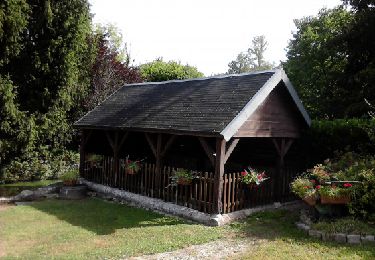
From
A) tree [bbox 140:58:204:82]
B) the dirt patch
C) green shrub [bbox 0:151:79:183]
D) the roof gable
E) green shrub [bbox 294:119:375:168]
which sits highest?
tree [bbox 140:58:204:82]

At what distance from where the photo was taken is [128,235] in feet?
Result: 29.1

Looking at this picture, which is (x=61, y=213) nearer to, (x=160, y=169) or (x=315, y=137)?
(x=160, y=169)

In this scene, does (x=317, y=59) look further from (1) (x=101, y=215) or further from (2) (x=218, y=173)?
(1) (x=101, y=215)

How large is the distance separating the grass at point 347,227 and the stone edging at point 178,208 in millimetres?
2398

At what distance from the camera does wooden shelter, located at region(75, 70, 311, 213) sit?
10500 millimetres

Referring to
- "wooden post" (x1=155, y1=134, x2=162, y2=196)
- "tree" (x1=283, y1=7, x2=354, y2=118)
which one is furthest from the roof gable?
"tree" (x1=283, y1=7, x2=354, y2=118)

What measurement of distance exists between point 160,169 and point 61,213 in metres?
3.47

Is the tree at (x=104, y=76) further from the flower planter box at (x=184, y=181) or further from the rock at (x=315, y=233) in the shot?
the rock at (x=315, y=233)

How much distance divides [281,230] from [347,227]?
1668mm

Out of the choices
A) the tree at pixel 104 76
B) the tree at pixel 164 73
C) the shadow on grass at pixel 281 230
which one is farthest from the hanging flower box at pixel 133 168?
the tree at pixel 164 73

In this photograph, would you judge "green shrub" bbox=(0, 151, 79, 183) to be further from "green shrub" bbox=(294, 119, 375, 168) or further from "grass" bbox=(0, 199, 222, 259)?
"green shrub" bbox=(294, 119, 375, 168)

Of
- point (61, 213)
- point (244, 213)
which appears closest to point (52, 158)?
point (61, 213)

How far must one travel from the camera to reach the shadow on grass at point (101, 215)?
995 cm

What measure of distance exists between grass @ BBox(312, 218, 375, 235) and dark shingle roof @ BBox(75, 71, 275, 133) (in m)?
3.65
